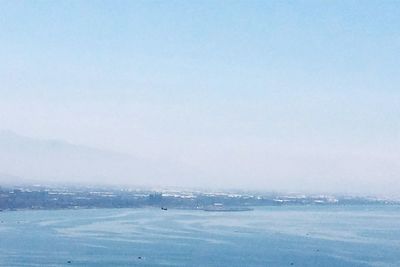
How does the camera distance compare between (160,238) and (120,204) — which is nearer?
(160,238)

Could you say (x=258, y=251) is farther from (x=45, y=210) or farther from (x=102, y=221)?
(x=45, y=210)

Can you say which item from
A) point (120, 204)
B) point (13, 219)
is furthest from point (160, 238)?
point (120, 204)

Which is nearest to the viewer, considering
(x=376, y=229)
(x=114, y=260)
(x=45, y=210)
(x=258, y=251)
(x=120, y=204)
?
(x=114, y=260)

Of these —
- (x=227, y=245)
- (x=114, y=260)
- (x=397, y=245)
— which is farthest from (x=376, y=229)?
(x=114, y=260)

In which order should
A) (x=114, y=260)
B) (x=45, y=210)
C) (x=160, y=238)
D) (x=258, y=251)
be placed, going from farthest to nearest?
(x=45, y=210) < (x=160, y=238) < (x=258, y=251) < (x=114, y=260)

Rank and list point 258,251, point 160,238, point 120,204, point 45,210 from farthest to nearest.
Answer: point 120,204, point 45,210, point 160,238, point 258,251

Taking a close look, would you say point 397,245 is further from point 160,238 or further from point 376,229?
point 160,238
